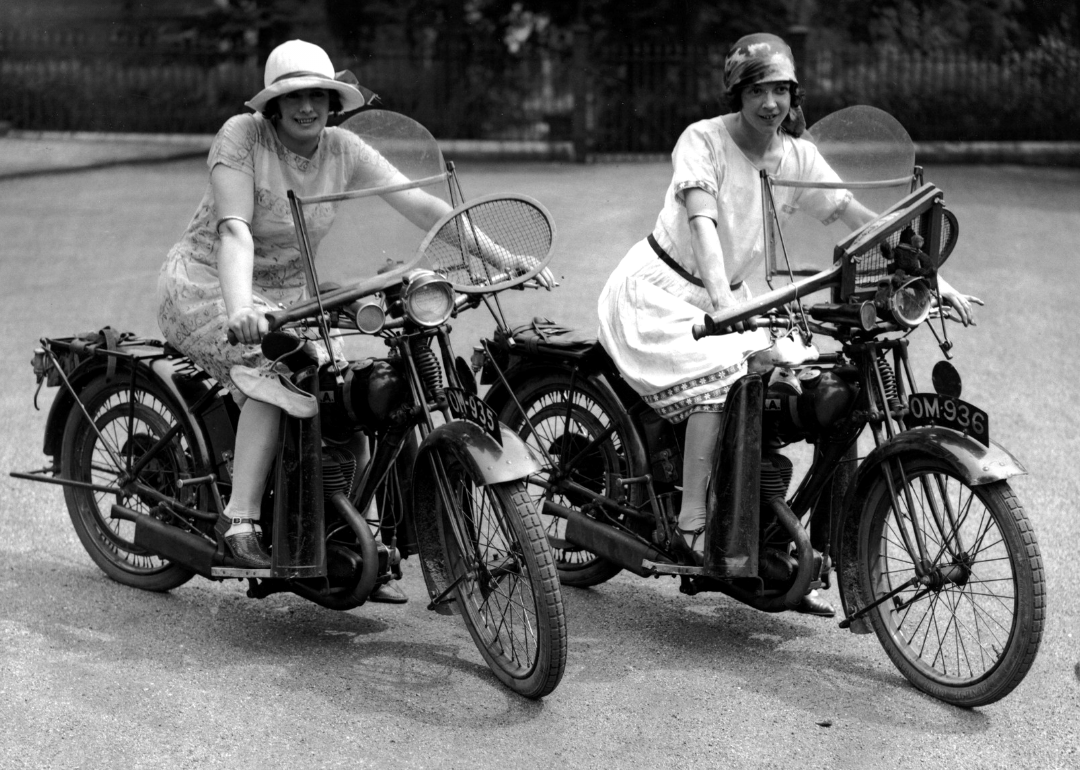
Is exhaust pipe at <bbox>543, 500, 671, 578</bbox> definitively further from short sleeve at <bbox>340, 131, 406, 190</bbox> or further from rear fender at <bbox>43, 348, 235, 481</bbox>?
short sleeve at <bbox>340, 131, 406, 190</bbox>

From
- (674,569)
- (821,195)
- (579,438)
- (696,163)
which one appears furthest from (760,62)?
(674,569)

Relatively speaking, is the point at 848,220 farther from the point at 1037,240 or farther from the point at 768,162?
the point at 1037,240

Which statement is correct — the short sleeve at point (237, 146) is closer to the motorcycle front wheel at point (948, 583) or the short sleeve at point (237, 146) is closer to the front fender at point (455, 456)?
the front fender at point (455, 456)

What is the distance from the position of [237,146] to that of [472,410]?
110 centimetres

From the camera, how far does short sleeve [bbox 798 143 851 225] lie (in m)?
4.97

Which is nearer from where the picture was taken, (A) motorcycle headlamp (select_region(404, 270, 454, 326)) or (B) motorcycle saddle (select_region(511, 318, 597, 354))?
(A) motorcycle headlamp (select_region(404, 270, 454, 326))

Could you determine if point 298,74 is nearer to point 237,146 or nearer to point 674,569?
point 237,146

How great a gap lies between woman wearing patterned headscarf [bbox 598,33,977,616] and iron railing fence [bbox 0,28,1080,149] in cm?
1513

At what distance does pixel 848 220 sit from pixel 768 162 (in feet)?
1.02

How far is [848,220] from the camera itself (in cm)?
501

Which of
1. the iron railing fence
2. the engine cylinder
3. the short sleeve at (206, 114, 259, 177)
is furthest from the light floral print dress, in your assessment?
the iron railing fence

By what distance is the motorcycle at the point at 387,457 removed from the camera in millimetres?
4520

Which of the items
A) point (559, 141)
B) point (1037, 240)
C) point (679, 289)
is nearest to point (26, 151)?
point (559, 141)

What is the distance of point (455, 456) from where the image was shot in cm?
462
